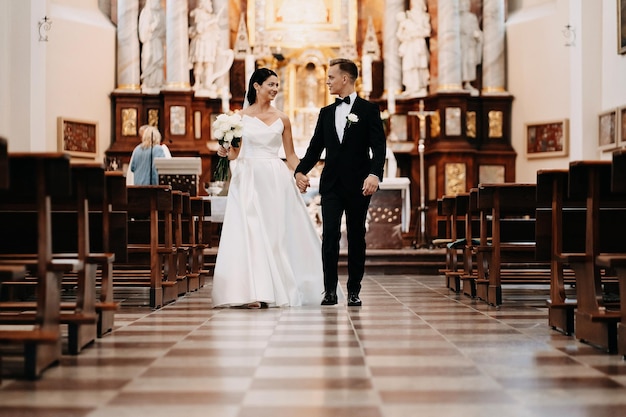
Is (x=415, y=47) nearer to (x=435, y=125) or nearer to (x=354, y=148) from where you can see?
(x=435, y=125)

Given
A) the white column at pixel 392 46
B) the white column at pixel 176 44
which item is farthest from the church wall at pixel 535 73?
the white column at pixel 176 44

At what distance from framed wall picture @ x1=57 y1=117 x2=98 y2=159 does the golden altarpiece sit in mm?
437

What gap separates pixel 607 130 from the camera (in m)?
13.9

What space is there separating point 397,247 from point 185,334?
9050 millimetres

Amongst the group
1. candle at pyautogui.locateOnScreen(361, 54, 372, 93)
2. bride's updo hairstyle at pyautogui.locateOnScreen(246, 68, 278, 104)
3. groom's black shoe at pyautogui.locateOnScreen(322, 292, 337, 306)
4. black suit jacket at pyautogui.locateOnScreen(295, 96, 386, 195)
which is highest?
candle at pyautogui.locateOnScreen(361, 54, 372, 93)

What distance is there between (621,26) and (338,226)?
26.2 ft

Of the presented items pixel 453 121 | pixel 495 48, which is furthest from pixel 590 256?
pixel 495 48

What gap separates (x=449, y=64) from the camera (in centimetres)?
1638

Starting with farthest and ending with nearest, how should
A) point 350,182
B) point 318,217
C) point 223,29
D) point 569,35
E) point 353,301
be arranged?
point 223,29
point 569,35
point 318,217
point 353,301
point 350,182

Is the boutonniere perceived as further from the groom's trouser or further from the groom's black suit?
the groom's trouser

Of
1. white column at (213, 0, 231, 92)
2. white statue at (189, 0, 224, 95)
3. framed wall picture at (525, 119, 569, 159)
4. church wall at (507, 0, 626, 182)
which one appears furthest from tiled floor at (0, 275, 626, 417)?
white column at (213, 0, 231, 92)

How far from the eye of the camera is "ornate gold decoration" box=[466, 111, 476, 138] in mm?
16625

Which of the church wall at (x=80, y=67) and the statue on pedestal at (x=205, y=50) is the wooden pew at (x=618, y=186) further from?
the statue on pedestal at (x=205, y=50)

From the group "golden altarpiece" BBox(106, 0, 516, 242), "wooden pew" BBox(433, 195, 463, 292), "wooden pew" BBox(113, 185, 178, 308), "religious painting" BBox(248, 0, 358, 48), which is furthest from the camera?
"religious painting" BBox(248, 0, 358, 48)
